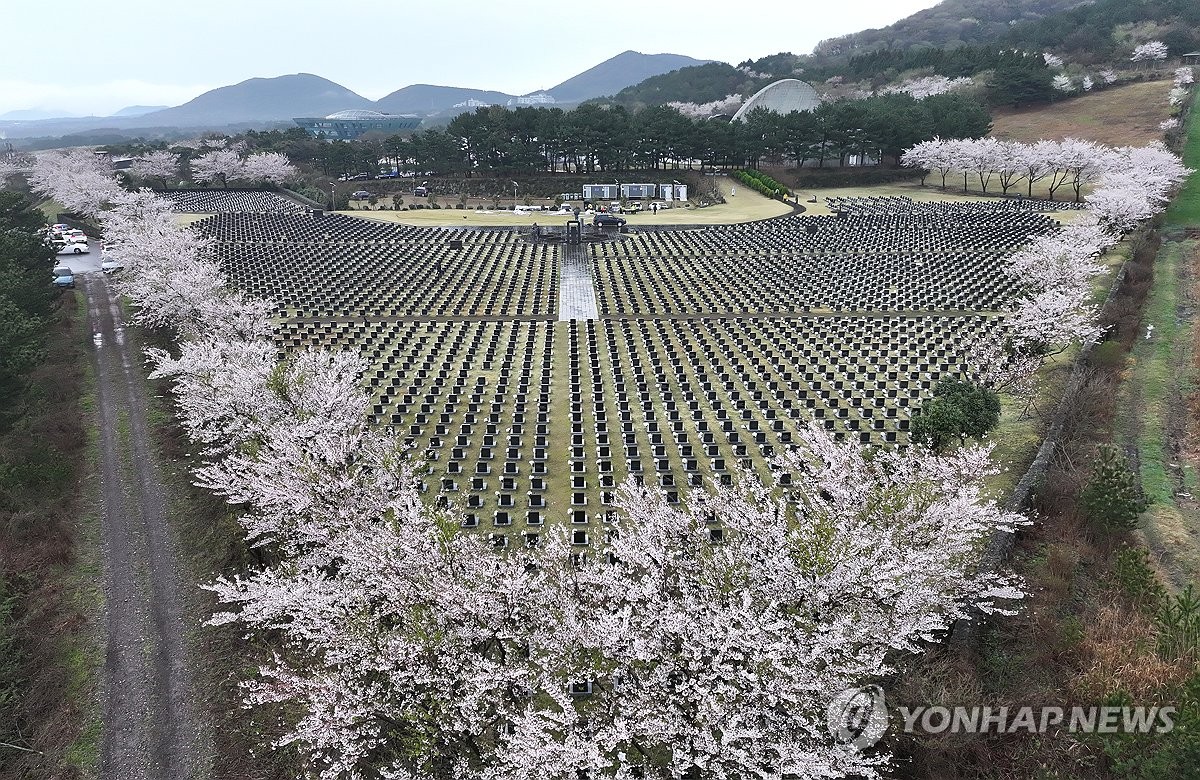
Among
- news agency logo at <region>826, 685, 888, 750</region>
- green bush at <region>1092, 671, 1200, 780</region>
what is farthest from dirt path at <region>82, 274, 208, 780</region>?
green bush at <region>1092, 671, 1200, 780</region>

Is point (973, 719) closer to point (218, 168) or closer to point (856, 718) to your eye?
point (856, 718)

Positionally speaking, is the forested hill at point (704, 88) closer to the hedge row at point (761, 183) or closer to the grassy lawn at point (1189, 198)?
the hedge row at point (761, 183)

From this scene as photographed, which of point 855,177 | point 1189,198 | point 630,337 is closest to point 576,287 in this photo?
point 630,337

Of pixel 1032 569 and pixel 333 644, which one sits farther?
pixel 1032 569

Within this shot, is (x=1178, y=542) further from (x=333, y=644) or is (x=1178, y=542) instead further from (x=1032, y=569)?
(x=333, y=644)

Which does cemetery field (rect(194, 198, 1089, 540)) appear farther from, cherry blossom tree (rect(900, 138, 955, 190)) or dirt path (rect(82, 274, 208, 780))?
cherry blossom tree (rect(900, 138, 955, 190))

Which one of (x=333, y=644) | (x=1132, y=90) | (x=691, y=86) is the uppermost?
(x=691, y=86)

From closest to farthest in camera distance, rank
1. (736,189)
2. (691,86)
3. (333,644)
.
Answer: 1. (333,644)
2. (736,189)
3. (691,86)

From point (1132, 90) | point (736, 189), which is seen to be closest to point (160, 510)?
point (736, 189)

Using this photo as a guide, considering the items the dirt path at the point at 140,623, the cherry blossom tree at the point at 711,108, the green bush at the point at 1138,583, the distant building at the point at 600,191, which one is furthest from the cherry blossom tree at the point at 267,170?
the green bush at the point at 1138,583
